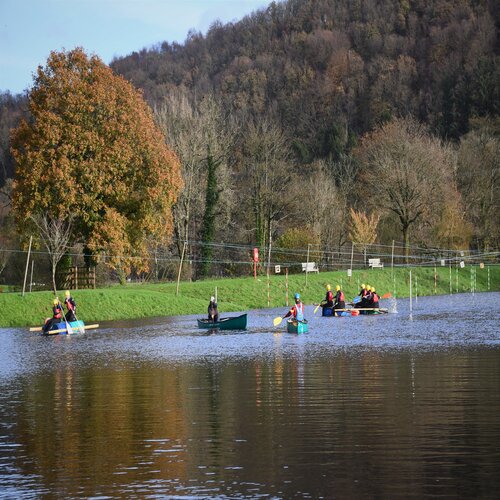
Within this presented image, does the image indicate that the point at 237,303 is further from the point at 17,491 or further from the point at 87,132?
the point at 17,491

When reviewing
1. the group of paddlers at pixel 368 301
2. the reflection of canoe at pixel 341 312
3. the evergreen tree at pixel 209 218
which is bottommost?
the reflection of canoe at pixel 341 312

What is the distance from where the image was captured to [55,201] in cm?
6788

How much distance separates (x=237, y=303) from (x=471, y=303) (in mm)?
16541

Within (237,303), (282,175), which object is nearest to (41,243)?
(237,303)

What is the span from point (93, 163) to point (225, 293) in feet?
48.1

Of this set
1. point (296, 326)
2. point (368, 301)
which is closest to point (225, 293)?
point (368, 301)

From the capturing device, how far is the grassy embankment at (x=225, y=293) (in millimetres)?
62031

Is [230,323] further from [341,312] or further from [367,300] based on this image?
[367,300]

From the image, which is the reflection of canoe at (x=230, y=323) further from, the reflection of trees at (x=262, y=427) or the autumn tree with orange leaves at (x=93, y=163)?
the autumn tree with orange leaves at (x=93, y=163)

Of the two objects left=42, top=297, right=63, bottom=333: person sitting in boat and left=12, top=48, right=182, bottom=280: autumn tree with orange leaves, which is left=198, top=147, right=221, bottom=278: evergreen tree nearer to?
left=12, top=48, right=182, bottom=280: autumn tree with orange leaves

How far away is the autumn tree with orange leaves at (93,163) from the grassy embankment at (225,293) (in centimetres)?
374

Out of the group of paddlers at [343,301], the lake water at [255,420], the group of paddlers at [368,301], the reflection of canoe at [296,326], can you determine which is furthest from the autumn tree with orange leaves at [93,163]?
the lake water at [255,420]

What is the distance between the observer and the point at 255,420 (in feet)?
73.0

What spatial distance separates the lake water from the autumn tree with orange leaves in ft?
88.3
